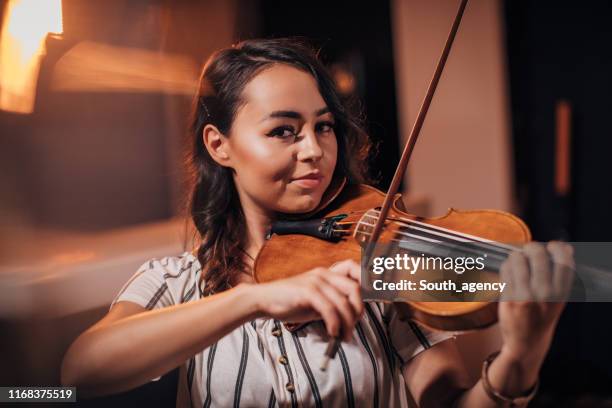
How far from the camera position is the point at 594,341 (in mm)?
1583

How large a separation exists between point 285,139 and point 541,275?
312 millimetres

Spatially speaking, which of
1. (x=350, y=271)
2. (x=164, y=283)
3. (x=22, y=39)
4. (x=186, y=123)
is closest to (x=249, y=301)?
(x=350, y=271)

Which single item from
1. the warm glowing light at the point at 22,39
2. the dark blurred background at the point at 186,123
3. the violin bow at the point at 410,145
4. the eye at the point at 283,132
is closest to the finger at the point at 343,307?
the violin bow at the point at 410,145

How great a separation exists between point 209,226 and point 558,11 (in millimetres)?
1421

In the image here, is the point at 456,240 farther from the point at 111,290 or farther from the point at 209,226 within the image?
the point at 111,290

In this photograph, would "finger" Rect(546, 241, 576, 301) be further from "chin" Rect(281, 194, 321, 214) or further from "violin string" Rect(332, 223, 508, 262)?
"chin" Rect(281, 194, 321, 214)

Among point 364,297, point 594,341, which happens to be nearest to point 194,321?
point 364,297

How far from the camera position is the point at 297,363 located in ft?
2.12

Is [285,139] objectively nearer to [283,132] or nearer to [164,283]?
[283,132]

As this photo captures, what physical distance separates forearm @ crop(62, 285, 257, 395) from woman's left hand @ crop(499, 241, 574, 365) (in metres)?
0.24

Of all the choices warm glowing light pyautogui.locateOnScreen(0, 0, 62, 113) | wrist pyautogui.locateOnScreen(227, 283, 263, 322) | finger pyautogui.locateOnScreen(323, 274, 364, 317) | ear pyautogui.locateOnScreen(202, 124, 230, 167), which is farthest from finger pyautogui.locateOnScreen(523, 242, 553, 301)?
warm glowing light pyautogui.locateOnScreen(0, 0, 62, 113)

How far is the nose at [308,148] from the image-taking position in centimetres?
64

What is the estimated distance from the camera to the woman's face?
0.63 metres

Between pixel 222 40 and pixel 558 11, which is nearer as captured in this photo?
pixel 222 40
